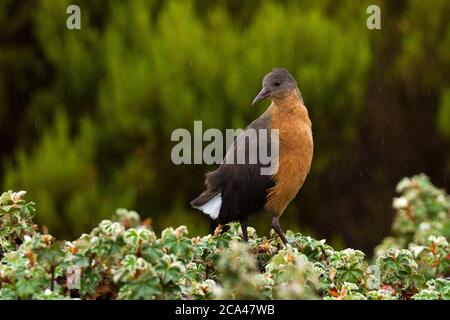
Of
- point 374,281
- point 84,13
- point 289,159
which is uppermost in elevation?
point 84,13

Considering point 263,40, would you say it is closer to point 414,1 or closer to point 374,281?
point 414,1

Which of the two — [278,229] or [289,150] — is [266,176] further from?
[278,229]

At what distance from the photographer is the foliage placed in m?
2.90

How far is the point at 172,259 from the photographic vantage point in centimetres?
296

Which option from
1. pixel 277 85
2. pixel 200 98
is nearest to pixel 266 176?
pixel 277 85

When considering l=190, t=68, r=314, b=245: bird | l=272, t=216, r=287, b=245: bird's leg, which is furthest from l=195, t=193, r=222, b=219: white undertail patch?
l=272, t=216, r=287, b=245: bird's leg

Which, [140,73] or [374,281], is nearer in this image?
[374,281]

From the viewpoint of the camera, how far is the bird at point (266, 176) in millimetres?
4418

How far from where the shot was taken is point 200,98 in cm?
803

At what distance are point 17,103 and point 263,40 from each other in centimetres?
259

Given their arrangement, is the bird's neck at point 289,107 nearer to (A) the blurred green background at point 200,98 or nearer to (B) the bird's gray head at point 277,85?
(B) the bird's gray head at point 277,85
